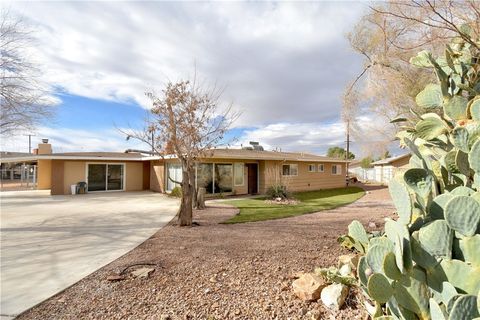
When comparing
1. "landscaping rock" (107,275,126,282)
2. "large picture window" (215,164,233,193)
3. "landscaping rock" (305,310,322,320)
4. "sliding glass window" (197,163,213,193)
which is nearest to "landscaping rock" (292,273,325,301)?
"landscaping rock" (305,310,322,320)

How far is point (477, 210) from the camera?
3.87ft

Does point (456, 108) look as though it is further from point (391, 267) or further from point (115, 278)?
point (115, 278)

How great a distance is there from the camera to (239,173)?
701 inches

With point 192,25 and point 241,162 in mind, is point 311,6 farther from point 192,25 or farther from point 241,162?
point 241,162

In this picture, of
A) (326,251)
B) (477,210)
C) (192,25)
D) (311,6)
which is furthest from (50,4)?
(477,210)

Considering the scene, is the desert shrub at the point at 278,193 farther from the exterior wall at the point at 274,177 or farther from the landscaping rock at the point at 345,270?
the landscaping rock at the point at 345,270

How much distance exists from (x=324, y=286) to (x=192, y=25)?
832cm

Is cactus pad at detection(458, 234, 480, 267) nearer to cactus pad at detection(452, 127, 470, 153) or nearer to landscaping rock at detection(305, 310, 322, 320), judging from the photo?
cactus pad at detection(452, 127, 470, 153)

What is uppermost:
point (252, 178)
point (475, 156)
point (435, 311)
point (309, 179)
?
point (475, 156)

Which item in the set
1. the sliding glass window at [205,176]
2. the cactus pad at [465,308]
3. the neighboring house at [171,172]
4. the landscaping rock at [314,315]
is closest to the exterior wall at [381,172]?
the neighboring house at [171,172]

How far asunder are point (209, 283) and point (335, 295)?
5.63 ft

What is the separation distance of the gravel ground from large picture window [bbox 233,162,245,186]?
10899mm

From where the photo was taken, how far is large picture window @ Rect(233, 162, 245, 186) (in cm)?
1755

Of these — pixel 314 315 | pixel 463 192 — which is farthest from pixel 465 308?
pixel 314 315
